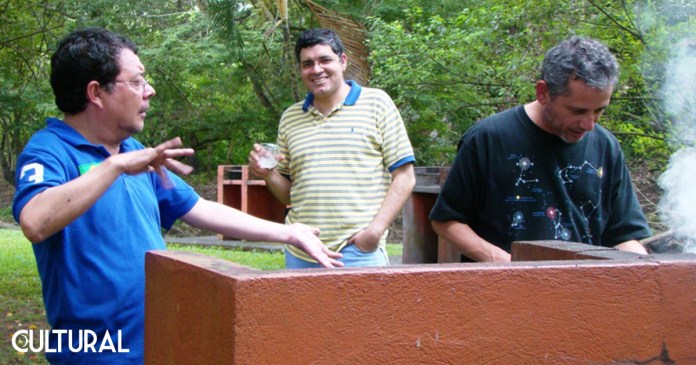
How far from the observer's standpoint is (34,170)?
91.6 inches

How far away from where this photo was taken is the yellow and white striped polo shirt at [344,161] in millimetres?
3920

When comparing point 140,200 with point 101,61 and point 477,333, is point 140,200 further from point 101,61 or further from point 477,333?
point 477,333

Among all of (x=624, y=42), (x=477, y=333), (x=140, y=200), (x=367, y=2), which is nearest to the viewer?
(x=477, y=333)

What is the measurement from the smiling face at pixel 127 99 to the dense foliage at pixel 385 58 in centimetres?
429

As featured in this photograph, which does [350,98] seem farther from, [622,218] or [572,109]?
[622,218]

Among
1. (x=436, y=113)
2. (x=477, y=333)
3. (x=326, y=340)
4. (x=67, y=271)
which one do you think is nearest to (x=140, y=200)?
(x=67, y=271)

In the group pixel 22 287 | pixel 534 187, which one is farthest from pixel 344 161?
pixel 22 287

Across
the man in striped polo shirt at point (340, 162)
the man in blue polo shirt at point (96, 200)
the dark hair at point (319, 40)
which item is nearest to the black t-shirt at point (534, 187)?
the man in striped polo shirt at point (340, 162)

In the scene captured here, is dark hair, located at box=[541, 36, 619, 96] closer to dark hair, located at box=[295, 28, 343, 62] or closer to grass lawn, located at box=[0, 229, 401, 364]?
dark hair, located at box=[295, 28, 343, 62]

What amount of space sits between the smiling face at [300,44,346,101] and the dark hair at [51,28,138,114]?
1562 mm

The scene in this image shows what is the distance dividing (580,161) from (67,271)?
194 cm

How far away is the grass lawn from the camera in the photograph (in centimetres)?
620

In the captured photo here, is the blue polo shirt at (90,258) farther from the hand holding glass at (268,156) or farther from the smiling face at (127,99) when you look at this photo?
the hand holding glass at (268,156)

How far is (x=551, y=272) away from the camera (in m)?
2.04
